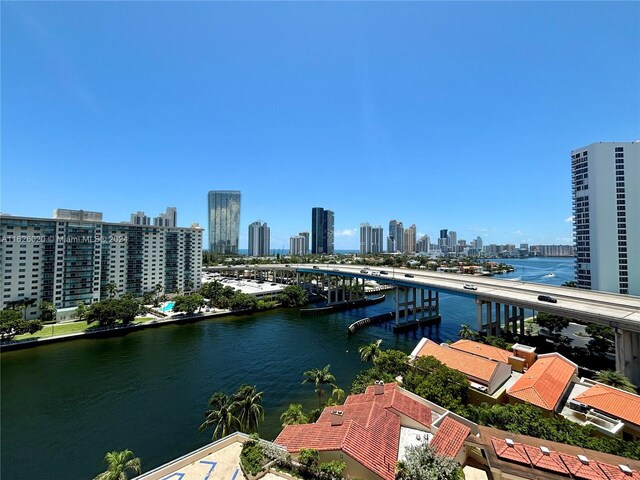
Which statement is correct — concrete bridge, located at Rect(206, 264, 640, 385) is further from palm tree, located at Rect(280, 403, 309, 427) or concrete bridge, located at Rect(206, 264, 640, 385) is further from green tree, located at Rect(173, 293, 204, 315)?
green tree, located at Rect(173, 293, 204, 315)

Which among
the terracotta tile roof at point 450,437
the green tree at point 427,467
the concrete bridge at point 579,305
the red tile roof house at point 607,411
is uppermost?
the concrete bridge at point 579,305

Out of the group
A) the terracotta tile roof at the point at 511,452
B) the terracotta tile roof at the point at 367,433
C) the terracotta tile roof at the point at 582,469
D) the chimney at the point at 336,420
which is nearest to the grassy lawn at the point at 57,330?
the terracotta tile roof at the point at 367,433

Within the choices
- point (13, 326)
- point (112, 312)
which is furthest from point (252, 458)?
point (13, 326)

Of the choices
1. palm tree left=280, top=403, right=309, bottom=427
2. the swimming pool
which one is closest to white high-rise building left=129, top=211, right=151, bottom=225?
the swimming pool

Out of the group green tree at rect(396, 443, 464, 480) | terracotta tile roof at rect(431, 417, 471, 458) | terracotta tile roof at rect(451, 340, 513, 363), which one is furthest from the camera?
terracotta tile roof at rect(451, 340, 513, 363)

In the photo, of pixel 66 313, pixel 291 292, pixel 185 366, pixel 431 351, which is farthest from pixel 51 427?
pixel 291 292

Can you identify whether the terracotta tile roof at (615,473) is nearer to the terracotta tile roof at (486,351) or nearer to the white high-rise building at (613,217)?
the terracotta tile roof at (486,351)

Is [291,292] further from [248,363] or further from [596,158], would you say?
[596,158]
